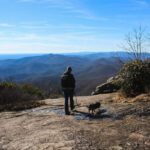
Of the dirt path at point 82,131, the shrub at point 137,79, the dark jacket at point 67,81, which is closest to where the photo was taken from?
the dirt path at point 82,131

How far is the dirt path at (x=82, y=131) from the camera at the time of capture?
16.0ft

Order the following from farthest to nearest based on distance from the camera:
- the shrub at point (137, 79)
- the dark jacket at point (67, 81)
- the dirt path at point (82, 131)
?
the shrub at point (137, 79) → the dark jacket at point (67, 81) → the dirt path at point (82, 131)

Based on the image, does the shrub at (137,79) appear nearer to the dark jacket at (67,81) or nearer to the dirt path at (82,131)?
the dirt path at (82,131)

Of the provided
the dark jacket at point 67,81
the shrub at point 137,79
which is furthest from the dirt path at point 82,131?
the shrub at point 137,79

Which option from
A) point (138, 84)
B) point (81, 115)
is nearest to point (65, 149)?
point (81, 115)

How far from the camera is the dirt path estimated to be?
488 centimetres

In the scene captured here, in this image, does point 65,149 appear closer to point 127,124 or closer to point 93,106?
point 127,124

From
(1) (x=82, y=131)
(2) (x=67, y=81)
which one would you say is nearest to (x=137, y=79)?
(2) (x=67, y=81)

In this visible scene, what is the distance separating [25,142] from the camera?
5.45m

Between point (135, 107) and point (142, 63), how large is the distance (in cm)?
359

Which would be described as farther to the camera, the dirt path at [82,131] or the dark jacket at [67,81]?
the dark jacket at [67,81]

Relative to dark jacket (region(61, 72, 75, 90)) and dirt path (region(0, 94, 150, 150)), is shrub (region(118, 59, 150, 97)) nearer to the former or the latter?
dirt path (region(0, 94, 150, 150))

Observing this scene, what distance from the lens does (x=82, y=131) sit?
5.82m

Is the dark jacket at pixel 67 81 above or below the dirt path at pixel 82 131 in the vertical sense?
above
